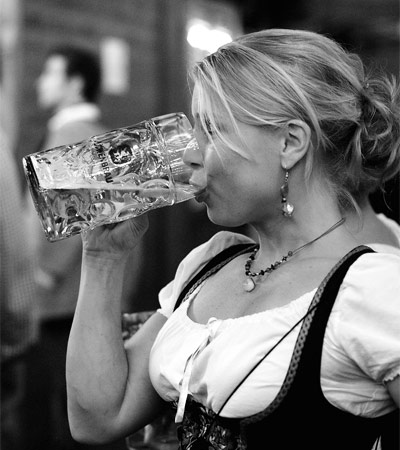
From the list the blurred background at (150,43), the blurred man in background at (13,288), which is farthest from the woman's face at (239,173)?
the blurred background at (150,43)

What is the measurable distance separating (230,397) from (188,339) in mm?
159

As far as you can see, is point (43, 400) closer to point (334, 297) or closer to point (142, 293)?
point (142, 293)

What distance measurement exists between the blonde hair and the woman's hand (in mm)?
310

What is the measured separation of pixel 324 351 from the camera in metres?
1.34

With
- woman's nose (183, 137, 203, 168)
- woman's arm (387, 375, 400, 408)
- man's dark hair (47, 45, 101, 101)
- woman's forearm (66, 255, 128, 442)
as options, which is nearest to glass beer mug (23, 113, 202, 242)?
woman's nose (183, 137, 203, 168)

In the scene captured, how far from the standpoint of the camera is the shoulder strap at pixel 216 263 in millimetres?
1689

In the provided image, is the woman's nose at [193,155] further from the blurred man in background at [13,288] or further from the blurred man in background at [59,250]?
the blurred man in background at [59,250]

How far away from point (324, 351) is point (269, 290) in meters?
0.22

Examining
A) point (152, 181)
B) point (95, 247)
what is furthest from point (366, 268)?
point (95, 247)

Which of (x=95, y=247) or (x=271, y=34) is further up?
(x=271, y=34)

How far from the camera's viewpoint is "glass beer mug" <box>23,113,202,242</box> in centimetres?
156

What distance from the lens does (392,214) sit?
2.24 m

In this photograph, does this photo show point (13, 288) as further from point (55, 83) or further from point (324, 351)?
point (55, 83)

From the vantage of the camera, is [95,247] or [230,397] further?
[95,247]
